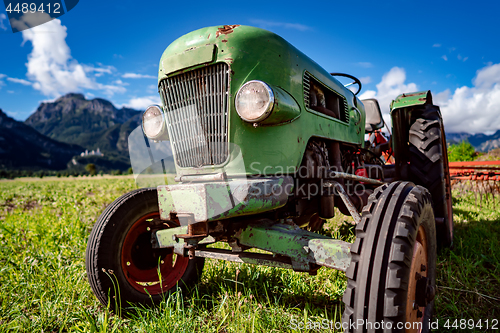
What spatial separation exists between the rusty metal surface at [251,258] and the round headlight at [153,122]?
0.86 metres

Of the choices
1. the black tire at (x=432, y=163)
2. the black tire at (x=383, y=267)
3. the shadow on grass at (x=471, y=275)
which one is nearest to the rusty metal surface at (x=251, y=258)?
the black tire at (x=383, y=267)

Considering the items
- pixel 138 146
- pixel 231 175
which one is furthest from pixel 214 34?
pixel 138 146

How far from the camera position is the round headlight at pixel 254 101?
158 cm

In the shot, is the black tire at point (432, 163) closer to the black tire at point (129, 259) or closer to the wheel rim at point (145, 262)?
the black tire at point (129, 259)

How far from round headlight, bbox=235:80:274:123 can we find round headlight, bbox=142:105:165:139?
67 cm

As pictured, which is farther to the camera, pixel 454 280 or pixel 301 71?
pixel 454 280

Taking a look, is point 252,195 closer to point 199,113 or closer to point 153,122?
point 199,113

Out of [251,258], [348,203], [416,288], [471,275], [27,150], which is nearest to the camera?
[416,288]

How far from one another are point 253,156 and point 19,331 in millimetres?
1773

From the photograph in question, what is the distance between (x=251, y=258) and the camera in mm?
1655

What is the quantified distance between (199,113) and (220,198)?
0.61 m

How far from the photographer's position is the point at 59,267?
256 cm

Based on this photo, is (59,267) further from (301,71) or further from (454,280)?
(454,280)

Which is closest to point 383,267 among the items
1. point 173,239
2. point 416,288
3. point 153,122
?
point 416,288
